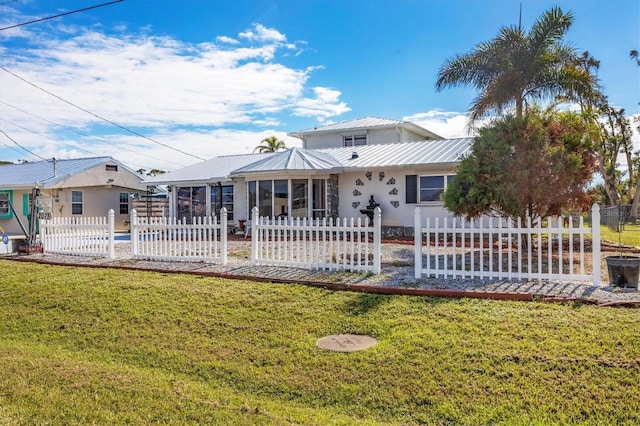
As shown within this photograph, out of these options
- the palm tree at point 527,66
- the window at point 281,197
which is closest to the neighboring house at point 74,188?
the window at point 281,197

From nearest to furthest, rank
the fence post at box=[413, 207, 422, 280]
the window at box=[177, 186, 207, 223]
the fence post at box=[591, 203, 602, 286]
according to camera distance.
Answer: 1. the fence post at box=[591, 203, 602, 286]
2. the fence post at box=[413, 207, 422, 280]
3. the window at box=[177, 186, 207, 223]

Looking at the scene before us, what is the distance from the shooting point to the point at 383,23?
14.9 metres

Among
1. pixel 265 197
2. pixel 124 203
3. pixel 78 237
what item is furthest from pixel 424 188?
pixel 124 203

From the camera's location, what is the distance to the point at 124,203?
26.7m

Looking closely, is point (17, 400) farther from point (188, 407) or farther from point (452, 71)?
point (452, 71)

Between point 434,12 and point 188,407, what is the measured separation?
1274 centimetres

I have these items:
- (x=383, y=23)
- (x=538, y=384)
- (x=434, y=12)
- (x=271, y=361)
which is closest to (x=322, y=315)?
(x=271, y=361)

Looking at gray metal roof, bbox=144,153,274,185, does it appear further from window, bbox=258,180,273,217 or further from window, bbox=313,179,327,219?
window, bbox=313,179,327,219

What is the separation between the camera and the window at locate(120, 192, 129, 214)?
86.8 ft

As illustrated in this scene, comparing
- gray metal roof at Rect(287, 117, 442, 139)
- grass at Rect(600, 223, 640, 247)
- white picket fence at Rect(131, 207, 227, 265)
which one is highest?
gray metal roof at Rect(287, 117, 442, 139)

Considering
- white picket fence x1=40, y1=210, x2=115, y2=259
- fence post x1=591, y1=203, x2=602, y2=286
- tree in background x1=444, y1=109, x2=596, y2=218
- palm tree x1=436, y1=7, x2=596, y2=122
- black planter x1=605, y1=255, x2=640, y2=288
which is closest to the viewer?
fence post x1=591, y1=203, x2=602, y2=286

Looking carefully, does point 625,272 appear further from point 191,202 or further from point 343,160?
point 191,202

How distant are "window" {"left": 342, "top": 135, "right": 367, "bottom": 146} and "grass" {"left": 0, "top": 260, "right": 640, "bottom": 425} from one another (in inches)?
806

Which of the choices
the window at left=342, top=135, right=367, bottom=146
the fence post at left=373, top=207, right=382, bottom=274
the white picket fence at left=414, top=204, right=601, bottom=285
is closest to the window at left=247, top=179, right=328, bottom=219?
the window at left=342, top=135, right=367, bottom=146
